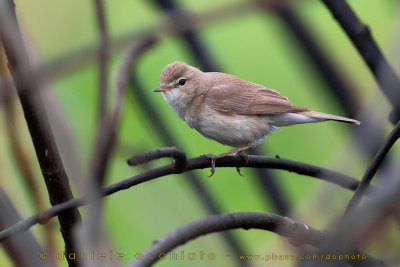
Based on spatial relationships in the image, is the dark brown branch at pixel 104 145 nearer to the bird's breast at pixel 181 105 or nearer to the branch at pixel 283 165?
the branch at pixel 283 165

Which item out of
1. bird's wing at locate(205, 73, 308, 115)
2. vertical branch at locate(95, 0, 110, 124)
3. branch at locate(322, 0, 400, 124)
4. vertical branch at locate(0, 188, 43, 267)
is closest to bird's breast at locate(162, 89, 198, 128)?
bird's wing at locate(205, 73, 308, 115)

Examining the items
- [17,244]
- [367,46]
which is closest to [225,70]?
[367,46]

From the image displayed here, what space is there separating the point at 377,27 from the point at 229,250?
209 centimetres

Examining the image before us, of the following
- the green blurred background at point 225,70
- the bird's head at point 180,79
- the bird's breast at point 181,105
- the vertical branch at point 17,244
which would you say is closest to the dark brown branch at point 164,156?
the vertical branch at point 17,244

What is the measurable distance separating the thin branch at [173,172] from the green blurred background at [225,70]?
0.67 metres

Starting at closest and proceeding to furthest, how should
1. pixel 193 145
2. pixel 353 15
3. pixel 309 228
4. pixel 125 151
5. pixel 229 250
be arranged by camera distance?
pixel 125 151
pixel 309 228
pixel 353 15
pixel 229 250
pixel 193 145

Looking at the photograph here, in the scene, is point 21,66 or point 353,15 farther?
point 353,15

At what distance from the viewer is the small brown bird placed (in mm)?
2490

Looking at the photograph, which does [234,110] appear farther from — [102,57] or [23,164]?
[102,57]

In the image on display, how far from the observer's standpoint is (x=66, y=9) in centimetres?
342

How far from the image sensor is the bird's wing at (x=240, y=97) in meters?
2.50

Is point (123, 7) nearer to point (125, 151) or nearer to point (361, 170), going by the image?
point (361, 170)

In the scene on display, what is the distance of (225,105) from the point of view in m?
2.61

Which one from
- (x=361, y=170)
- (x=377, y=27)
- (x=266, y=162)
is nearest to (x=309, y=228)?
(x=266, y=162)
